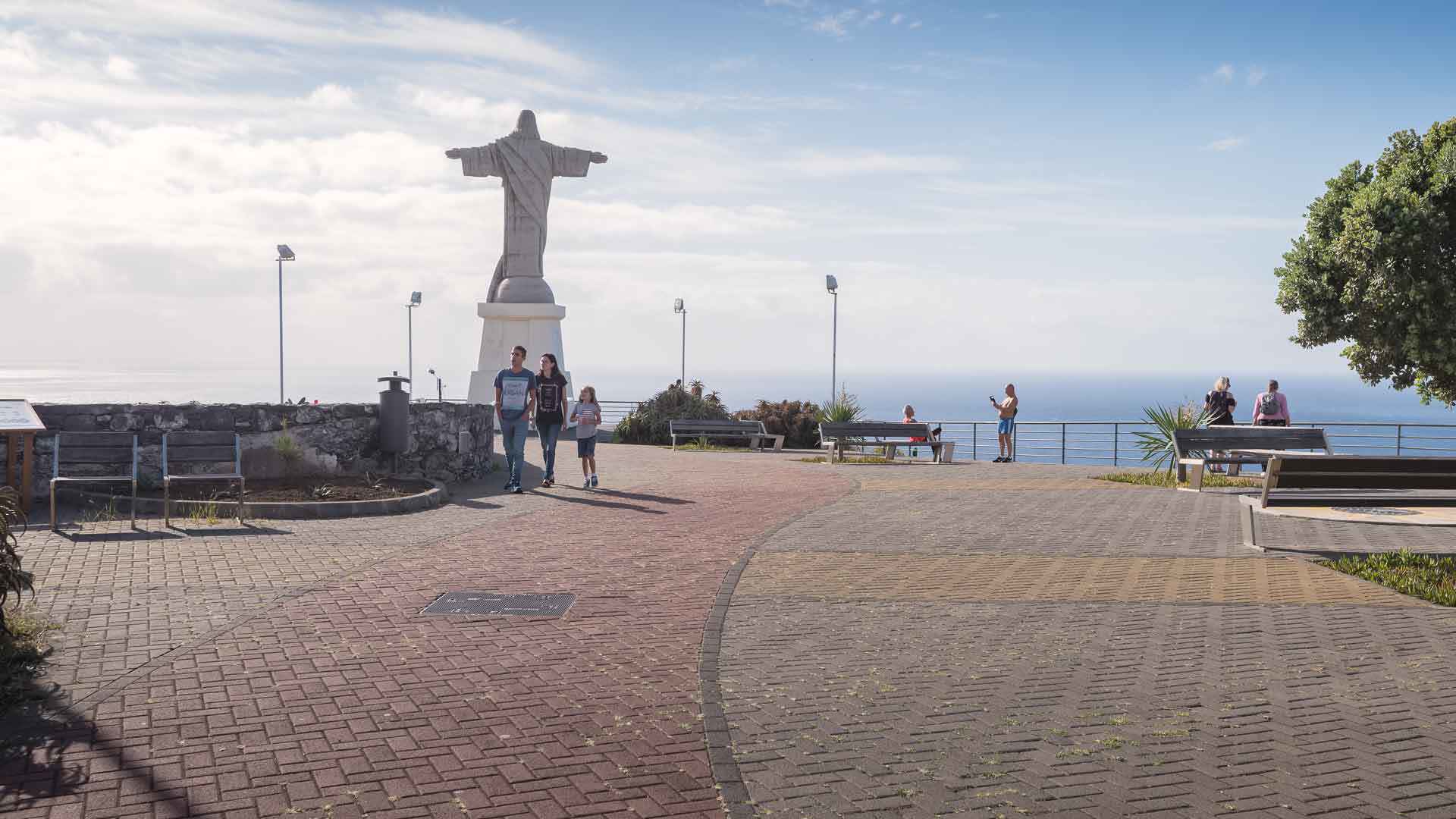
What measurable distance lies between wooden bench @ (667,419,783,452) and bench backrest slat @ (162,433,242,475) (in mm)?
12057

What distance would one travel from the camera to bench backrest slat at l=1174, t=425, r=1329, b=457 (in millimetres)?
16172

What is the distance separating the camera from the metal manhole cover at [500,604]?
24.2 ft

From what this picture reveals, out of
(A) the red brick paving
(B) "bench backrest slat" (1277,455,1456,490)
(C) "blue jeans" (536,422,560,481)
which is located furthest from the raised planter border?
(B) "bench backrest slat" (1277,455,1456,490)

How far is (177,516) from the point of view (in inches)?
468

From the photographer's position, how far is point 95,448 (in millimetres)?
12562

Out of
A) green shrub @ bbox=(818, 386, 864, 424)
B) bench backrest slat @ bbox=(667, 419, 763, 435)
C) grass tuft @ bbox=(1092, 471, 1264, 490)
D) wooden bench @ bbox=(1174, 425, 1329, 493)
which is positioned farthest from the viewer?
green shrub @ bbox=(818, 386, 864, 424)

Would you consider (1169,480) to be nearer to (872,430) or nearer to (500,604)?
(872,430)

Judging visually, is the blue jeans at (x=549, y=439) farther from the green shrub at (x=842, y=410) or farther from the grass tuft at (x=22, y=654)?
the green shrub at (x=842, y=410)

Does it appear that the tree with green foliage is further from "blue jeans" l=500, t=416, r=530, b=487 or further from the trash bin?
the trash bin

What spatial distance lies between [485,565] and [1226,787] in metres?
5.79

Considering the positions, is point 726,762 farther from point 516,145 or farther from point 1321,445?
point 516,145

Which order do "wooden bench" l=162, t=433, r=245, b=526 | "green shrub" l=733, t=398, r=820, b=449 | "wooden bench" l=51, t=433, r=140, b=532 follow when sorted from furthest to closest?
"green shrub" l=733, t=398, r=820, b=449 < "wooden bench" l=162, t=433, r=245, b=526 < "wooden bench" l=51, t=433, r=140, b=532

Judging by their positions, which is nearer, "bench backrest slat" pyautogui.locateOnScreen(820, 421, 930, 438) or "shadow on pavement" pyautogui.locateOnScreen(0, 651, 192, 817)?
"shadow on pavement" pyautogui.locateOnScreen(0, 651, 192, 817)

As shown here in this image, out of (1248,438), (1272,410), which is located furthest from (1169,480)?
(1272,410)
